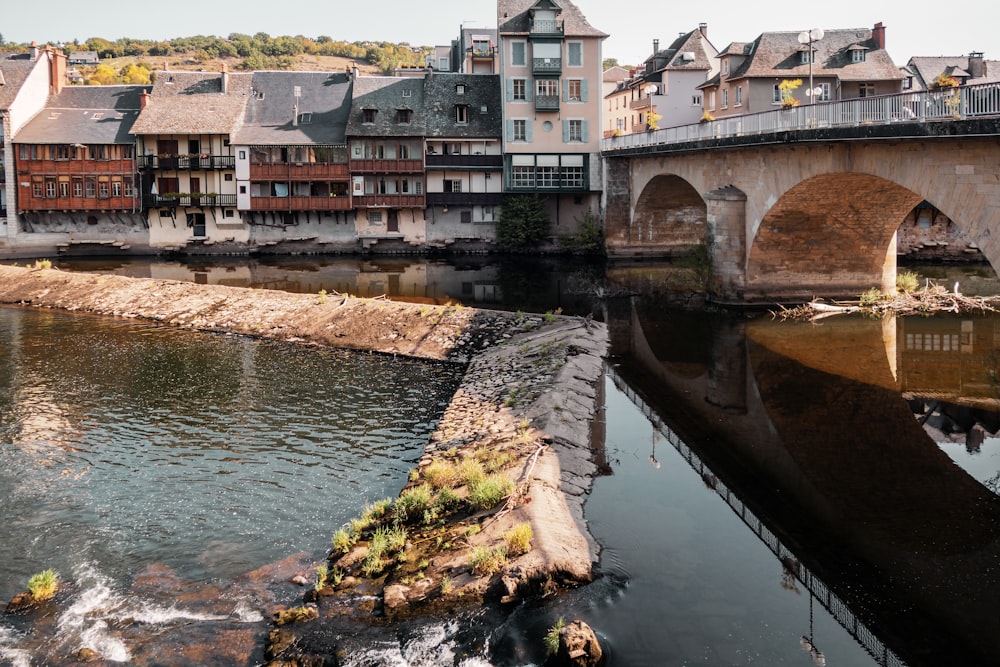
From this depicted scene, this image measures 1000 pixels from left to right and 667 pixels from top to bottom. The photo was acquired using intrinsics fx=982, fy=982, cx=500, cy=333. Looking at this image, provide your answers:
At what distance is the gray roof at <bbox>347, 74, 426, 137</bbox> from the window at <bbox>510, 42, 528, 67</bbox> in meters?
6.84

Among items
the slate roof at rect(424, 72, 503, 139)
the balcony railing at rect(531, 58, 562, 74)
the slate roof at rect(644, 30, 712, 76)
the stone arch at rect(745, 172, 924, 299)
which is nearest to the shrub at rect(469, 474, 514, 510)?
the stone arch at rect(745, 172, 924, 299)

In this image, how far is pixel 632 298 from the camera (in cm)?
4450

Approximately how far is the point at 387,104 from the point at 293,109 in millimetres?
6471

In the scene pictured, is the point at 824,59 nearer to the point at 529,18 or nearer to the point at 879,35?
the point at 879,35

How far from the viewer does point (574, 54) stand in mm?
63469

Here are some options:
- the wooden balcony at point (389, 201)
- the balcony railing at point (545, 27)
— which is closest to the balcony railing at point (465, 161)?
the wooden balcony at point (389, 201)

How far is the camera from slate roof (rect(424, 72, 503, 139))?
211 feet

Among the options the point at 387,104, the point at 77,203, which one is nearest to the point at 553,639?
the point at 387,104

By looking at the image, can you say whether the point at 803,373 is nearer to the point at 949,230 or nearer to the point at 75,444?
the point at 75,444

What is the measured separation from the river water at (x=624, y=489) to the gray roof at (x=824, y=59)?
29.3 meters

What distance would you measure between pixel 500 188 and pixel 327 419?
43.0 meters

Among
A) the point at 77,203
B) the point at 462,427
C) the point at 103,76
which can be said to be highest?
the point at 103,76

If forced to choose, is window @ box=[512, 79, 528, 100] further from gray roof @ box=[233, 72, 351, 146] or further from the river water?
the river water

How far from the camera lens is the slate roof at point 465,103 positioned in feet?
211
